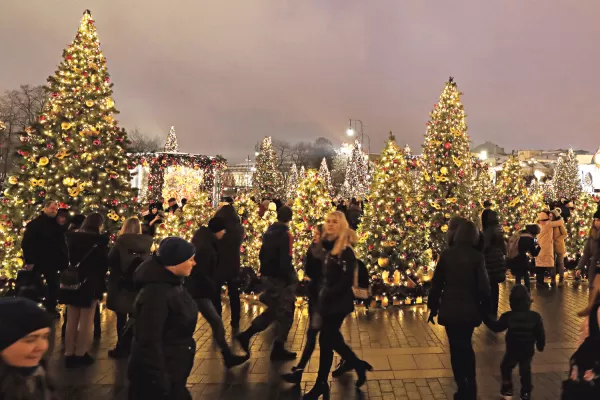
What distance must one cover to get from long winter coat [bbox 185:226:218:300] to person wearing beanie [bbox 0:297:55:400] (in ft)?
10.6

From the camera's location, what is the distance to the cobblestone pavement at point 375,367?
5102 millimetres

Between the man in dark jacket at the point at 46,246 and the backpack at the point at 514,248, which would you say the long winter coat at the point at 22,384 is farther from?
the backpack at the point at 514,248

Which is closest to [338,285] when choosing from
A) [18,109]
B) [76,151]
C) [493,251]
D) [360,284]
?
[360,284]

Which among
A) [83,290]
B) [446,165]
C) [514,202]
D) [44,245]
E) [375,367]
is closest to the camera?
[375,367]

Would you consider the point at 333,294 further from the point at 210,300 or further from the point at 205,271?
the point at 205,271

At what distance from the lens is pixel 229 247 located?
752 cm

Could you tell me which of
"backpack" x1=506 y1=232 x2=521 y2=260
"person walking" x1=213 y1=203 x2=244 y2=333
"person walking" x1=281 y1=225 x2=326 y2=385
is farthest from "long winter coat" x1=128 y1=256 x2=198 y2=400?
"backpack" x1=506 y1=232 x2=521 y2=260

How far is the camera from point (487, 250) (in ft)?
26.0

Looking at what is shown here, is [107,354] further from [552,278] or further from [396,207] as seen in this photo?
[552,278]

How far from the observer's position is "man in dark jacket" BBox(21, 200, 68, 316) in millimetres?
7633

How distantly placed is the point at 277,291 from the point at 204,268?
989 millimetres

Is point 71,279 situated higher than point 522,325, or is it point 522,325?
point 71,279

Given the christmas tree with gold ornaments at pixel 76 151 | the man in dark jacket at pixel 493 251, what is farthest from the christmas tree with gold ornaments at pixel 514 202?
the christmas tree with gold ornaments at pixel 76 151

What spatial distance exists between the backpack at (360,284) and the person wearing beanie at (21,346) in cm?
325
